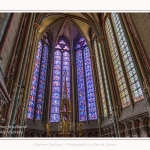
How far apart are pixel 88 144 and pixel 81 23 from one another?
15.3 meters

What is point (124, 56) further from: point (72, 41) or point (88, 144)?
point (72, 41)

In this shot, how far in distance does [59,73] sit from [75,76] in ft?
5.84

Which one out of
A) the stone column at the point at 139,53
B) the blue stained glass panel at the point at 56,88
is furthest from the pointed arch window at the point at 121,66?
the blue stained glass panel at the point at 56,88

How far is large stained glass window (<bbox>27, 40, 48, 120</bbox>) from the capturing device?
38.7ft

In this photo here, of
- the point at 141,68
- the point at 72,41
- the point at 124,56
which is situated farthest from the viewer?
the point at 72,41

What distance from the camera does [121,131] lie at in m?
8.24

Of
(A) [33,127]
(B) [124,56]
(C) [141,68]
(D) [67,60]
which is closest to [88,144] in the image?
(C) [141,68]

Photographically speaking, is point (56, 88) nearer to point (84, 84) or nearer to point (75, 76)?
point (75, 76)

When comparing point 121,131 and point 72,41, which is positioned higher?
point 72,41

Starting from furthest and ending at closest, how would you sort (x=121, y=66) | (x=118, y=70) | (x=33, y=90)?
(x=33, y=90)
(x=118, y=70)
(x=121, y=66)

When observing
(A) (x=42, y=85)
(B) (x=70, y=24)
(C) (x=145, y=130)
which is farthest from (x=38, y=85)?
(C) (x=145, y=130)

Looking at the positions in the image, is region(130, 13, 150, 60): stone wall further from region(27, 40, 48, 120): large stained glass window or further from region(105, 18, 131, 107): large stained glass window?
region(27, 40, 48, 120): large stained glass window

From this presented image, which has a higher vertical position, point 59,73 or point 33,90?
point 59,73

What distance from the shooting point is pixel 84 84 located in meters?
14.3
